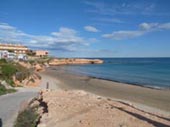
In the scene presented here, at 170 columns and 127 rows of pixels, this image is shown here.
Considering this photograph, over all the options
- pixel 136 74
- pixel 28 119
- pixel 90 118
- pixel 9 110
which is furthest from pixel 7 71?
pixel 136 74

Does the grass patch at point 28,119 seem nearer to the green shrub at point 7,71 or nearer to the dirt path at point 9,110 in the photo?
the dirt path at point 9,110

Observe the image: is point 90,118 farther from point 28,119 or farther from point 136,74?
point 136,74

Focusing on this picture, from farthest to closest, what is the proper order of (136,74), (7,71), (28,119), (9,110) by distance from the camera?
(136,74), (7,71), (9,110), (28,119)

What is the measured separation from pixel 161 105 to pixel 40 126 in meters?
13.8

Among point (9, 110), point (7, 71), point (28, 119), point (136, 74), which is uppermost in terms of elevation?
point (7, 71)

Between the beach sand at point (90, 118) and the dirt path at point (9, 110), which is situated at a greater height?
the beach sand at point (90, 118)

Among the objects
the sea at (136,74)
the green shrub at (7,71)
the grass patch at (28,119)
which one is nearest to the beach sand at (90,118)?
the grass patch at (28,119)

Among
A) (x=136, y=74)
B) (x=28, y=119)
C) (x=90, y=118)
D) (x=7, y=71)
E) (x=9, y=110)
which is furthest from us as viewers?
(x=136, y=74)

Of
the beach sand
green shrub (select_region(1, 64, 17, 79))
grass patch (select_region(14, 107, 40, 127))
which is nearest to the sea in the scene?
green shrub (select_region(1, 64, 17, 79))

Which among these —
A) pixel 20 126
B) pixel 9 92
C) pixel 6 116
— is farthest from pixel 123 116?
pixel 9 92

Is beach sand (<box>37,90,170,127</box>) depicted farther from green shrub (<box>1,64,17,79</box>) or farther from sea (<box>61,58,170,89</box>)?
sea (<box>61,58,170,89</box>)

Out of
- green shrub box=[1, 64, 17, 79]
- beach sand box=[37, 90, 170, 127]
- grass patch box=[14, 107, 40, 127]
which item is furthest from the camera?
green shrub box=[1, 64, 17, 79]

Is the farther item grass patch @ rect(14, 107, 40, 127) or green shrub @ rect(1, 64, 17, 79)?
green shrub @ rect(1, 64, 17, 79)

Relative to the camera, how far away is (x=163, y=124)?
11.0m
